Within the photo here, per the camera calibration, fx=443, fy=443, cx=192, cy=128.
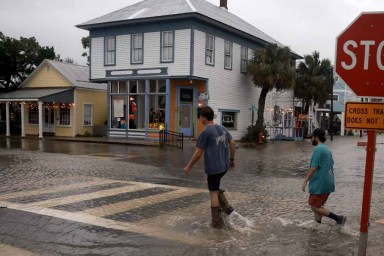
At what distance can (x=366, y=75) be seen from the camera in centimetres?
404

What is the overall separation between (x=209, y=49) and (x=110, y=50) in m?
6.37

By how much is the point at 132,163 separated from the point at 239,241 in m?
9.69

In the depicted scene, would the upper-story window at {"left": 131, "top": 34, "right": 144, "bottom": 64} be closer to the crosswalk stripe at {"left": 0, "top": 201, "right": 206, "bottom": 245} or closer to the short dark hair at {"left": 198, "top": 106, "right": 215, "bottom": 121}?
the crosswalk stripe at {"left": 0, "top": 201, "right": 206, "bottom": 245}

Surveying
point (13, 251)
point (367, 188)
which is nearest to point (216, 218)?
point (13, 251)

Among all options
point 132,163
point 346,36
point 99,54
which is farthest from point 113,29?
point 346,36

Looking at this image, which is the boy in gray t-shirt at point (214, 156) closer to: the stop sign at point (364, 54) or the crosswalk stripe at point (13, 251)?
the crosswalk stripe at point (13, 251)

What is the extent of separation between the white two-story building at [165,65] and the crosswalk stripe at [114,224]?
17551 millimetres

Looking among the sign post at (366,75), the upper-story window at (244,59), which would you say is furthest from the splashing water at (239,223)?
the upper-story window at (244,59)

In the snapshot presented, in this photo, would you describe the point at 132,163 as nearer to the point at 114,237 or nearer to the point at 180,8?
the point at 114,237

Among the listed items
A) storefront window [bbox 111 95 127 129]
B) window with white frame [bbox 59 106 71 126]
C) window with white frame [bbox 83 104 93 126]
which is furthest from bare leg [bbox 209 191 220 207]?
window with white frame [bbox 83 104 93 126]

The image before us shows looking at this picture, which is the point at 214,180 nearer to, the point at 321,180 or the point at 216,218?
the point at 216,218

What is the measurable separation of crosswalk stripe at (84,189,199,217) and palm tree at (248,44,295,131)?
64.5 ft

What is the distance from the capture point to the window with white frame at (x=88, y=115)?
103 feet

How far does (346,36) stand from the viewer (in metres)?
4.13
